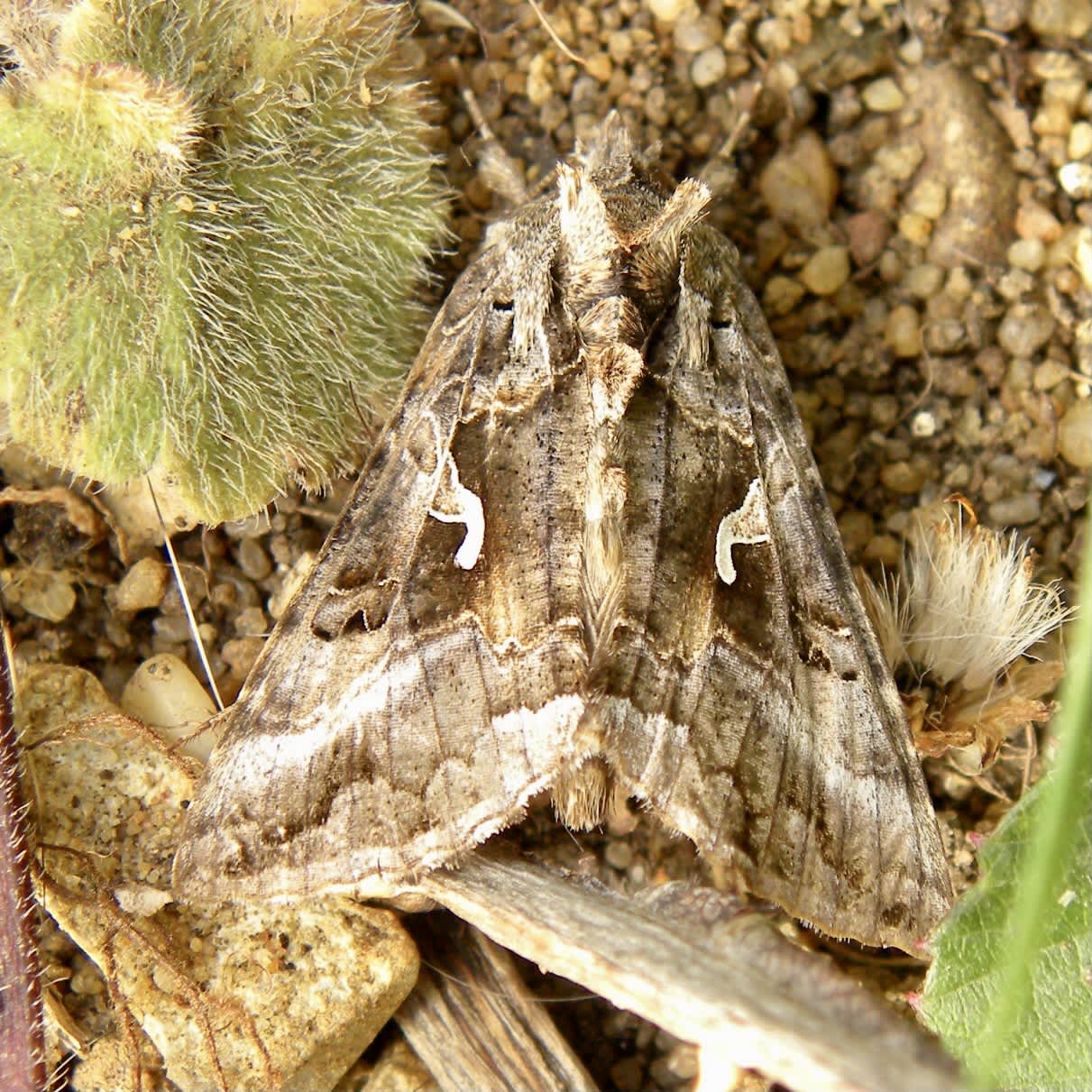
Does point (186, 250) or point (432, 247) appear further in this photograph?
point (432, 247)

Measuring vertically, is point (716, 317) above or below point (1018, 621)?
above

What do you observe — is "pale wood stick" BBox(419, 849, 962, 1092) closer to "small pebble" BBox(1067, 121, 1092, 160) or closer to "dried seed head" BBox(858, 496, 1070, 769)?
"dried seed head" BBox(858, 496, 1070, 769)

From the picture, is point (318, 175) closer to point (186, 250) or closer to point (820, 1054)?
point (186, 250)

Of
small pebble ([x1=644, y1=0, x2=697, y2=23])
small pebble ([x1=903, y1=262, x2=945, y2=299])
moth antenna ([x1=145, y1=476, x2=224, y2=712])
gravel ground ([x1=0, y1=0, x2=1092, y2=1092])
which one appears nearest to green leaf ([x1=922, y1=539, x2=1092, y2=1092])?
gravel ground ([x1=0, y1=0, x2=1092, y2=1092])

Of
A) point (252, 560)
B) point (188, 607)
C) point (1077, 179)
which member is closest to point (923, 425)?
point (1077, 179)

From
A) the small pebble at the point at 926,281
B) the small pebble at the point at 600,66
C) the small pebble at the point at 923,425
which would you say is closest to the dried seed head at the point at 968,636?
the small pebble at the point at 923,425

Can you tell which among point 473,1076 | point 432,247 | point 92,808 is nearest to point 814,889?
point 473,1076

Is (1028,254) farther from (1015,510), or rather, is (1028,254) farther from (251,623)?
(251,623)

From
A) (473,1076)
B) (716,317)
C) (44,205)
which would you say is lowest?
(473,1076)
